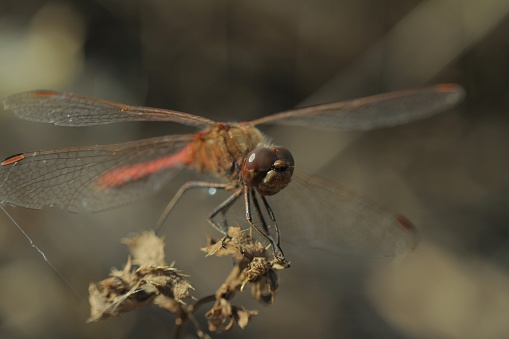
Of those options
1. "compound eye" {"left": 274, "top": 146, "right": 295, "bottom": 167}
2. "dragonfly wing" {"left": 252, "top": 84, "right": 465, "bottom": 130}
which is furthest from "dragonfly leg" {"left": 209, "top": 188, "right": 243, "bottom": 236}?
"dragonfly wing" {"left": 252, "top": 84, "right": 465, "bottom": 130}

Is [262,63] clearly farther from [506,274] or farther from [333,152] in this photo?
[506,274]

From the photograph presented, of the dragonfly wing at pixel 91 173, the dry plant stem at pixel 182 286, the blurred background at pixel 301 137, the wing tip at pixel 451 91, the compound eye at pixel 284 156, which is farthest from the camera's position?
the blurred background at pixel 301 137

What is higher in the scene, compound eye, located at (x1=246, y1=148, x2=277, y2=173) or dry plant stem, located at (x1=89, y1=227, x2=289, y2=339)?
compound eye, located at (x1=246, y1=148, x2=277, y2=173)

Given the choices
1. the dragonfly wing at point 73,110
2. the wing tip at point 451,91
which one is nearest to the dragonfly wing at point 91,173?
the dragonfly wing at point 73,110

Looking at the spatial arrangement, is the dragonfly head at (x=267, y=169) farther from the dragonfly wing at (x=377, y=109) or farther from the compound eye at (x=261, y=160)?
the dragonfly wing at (x=377, y=109)

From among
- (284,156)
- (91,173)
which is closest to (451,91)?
(284,156)

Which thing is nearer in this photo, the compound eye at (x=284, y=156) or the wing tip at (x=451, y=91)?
the compound eye at (x=284, y=156)

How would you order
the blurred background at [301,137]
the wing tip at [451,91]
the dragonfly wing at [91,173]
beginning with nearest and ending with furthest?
1. the dragonfly wing at [91,173]
2. the wing tip at [451,91]
3. the blurred background at [301,137]

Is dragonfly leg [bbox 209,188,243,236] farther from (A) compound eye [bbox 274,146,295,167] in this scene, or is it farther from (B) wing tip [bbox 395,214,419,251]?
(B) wing tip [bbox 395,214,419,251]
